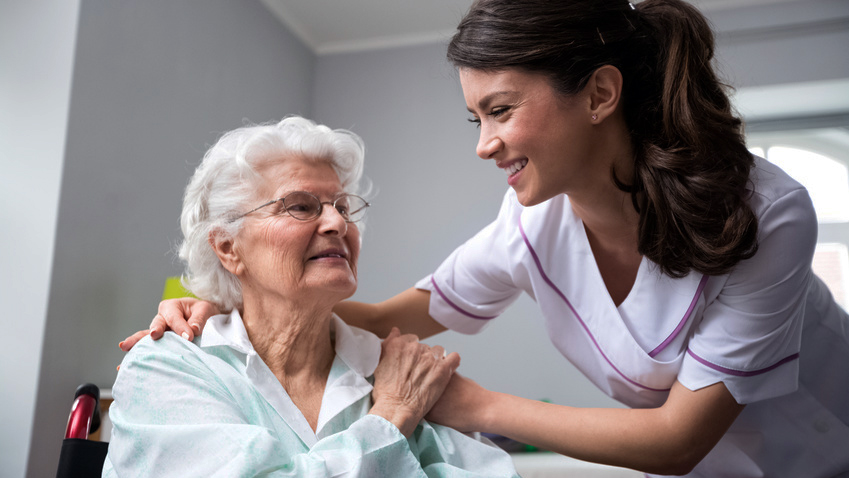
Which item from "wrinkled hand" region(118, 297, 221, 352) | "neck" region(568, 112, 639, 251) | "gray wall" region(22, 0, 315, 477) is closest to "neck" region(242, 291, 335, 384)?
"wrinkled hand" region(118, 297, 221, 352)

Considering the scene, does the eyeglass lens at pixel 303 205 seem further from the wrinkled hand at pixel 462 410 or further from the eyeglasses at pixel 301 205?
the wrinkled hand at pixel 462 410

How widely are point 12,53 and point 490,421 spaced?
90.5 inches

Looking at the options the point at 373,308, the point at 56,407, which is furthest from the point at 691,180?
the point at 56,407

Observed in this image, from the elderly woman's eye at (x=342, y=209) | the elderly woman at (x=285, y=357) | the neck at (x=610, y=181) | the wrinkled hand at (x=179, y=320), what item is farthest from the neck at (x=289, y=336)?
the neck at (x=610, y=181)

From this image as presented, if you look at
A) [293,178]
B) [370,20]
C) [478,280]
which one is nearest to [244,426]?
[293,178]

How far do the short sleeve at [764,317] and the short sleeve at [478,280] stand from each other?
48cm

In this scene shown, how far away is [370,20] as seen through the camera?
387 centimetres

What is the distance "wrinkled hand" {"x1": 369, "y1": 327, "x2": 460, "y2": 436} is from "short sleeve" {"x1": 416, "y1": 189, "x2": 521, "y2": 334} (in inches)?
11.3

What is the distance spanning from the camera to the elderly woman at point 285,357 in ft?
3.29

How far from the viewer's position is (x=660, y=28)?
1222 mm

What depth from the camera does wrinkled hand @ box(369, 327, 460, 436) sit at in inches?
45.9

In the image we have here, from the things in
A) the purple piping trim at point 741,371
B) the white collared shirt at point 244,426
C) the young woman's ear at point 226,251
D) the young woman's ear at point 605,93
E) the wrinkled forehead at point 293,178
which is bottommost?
the white collared shirt at point 244,426

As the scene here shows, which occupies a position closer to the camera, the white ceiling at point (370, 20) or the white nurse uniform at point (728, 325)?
the white nurse uniform at point (728, 325)

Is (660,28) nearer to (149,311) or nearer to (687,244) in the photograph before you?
(687,244)
